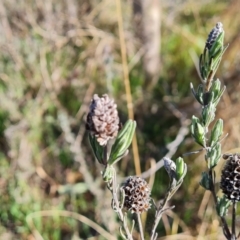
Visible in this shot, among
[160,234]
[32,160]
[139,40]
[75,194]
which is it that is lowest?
[160,234]

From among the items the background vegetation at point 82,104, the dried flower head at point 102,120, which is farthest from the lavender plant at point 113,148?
the background vegetation at point 82,104

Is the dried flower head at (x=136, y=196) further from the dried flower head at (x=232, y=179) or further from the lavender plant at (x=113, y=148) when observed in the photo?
the dried flower head at (x=232, y=179)

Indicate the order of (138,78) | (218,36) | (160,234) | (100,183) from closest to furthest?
(218,36) → (160,234) → (100,183) → (138,78)

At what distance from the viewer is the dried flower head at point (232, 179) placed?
1.90ft

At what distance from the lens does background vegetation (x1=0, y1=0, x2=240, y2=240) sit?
4.42 ft

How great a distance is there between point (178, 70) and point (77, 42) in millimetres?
492

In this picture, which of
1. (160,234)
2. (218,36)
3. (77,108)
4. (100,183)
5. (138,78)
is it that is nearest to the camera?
(218,36)

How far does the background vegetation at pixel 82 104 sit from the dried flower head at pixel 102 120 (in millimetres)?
832

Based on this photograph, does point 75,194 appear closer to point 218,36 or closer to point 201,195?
point 201,195

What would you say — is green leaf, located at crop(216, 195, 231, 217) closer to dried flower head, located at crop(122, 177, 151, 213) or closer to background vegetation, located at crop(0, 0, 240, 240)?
dried flower head, located at crop(122, 177, 151, 213)

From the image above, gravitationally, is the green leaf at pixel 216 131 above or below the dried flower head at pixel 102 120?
below

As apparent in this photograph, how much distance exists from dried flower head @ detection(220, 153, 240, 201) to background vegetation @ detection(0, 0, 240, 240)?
2.24 ft

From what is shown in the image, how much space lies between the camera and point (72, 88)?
1729mm

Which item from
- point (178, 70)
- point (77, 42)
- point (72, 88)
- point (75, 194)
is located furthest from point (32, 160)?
point (178, 70)
